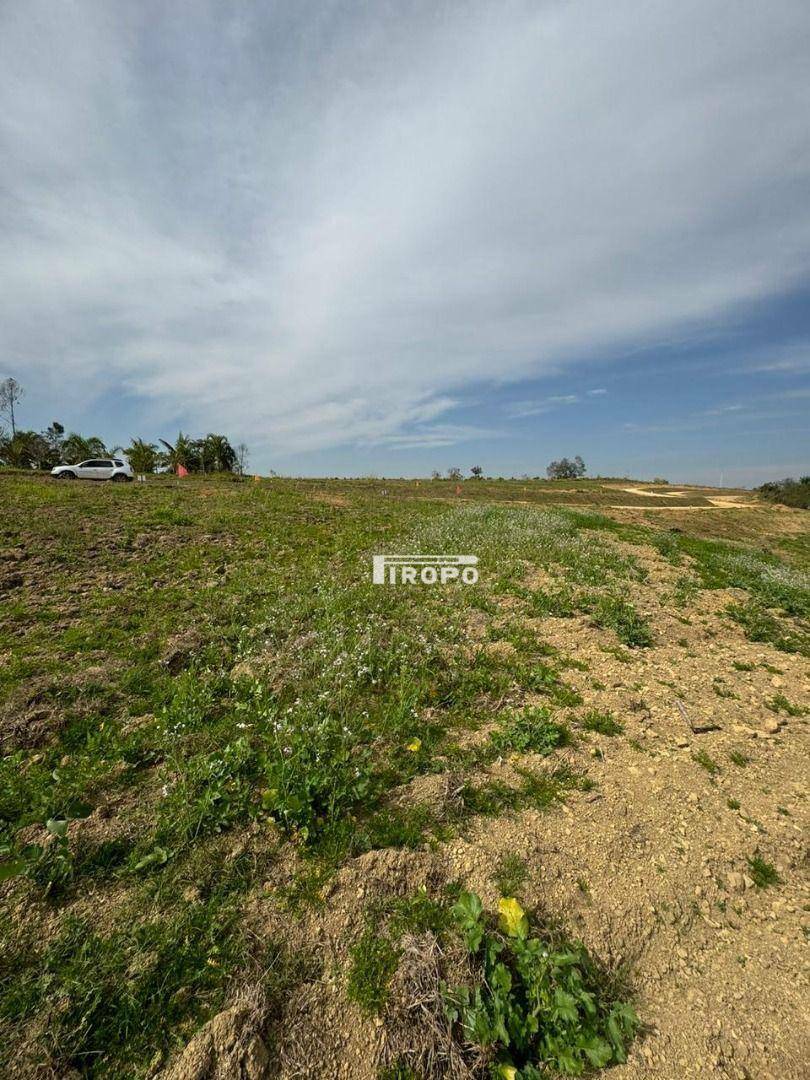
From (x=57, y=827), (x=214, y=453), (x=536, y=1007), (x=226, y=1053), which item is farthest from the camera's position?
(x=214, y=453)

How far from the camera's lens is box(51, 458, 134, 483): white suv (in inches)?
1196

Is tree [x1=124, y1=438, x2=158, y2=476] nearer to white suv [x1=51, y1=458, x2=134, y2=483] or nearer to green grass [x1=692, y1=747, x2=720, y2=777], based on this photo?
white suv [x1=51, y1=458, x2=134, y2=483]

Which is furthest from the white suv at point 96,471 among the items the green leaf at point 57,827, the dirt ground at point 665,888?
the dirt ground at point 665,888

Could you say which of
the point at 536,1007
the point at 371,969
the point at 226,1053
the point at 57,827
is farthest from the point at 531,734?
the point at 57,827

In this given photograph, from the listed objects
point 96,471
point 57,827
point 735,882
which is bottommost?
point 735,882

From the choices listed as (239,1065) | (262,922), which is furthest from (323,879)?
(239,1065)

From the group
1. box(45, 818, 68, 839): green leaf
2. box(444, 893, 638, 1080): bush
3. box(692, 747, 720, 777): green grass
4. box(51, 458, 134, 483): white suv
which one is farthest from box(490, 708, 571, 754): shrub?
box(51, 458, 134, 483): white suv

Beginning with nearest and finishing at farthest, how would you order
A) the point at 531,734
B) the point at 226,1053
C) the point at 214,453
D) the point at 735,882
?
the point at 226,1053, the point at 735,882, the point at 531,734, the point at 214,453

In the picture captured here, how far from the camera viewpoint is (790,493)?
Result: 49.8 m

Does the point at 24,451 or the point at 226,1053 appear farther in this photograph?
the point at 24,451

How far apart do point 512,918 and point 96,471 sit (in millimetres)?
37177

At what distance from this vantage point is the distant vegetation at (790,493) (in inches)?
1863

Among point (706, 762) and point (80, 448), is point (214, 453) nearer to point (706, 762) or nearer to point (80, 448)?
point (80, 448)

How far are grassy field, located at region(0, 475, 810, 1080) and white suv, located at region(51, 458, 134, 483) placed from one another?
28.5 meters
